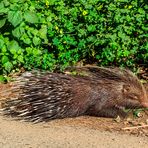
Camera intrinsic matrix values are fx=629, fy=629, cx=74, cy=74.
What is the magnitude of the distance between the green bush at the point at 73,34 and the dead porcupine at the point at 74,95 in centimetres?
88

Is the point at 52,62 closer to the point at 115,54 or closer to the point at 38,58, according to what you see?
the point at 38,58

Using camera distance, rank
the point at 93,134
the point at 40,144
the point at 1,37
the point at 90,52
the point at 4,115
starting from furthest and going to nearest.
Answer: the point at 90,52, the point at 1,37, the point at 4,115, the point at 93,134, the point at 40,144

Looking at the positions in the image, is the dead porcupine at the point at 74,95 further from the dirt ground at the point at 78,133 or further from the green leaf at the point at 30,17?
the green leaf at the point at 30,17

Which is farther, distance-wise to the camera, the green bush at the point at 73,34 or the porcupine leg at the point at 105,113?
the green bush at the point at 73,34

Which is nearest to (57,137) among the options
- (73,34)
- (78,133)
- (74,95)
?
(78,133)

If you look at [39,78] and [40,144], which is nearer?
[40,144]

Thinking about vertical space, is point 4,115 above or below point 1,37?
below

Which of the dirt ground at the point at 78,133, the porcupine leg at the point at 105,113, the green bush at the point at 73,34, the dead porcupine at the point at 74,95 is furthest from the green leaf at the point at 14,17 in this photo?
the porcupine leg at the point at 105,113

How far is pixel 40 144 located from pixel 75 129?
755 mm

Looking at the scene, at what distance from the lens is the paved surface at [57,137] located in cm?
669

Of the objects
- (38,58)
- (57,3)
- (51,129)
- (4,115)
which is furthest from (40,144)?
(57,3)

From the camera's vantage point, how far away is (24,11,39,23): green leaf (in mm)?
8617

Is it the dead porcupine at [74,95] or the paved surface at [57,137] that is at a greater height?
the dead porcupine at [74,95]

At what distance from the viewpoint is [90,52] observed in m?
9.41
